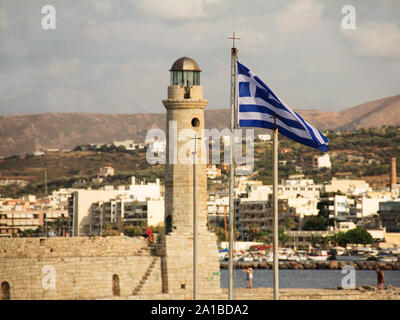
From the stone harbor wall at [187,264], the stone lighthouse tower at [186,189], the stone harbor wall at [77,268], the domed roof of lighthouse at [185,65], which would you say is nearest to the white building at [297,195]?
the domed roof of lighthouse at [185,65]

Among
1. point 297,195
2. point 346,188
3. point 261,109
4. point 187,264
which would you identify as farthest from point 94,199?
point 261,109

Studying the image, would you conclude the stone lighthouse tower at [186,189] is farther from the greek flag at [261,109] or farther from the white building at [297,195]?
the white building at [297,195]

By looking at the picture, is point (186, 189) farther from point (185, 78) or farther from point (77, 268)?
point (77, 268)

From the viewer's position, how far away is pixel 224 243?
125250 mm

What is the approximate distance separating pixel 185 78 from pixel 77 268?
8.55 m

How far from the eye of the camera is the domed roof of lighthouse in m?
35.6

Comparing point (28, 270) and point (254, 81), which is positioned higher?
Result: point (254, 81)

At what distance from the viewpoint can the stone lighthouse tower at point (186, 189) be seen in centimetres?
3434

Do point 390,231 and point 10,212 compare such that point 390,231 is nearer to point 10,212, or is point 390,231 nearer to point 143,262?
point 10,212

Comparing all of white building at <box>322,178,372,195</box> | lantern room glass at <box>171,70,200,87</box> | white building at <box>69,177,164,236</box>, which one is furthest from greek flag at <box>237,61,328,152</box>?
white building at <box>322,178,372,195</box>

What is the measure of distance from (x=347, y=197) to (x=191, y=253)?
12085 centimetres

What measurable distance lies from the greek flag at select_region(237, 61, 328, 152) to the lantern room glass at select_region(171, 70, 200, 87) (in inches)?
461

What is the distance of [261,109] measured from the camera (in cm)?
2364

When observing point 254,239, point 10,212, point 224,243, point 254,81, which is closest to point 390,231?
point 254,239
